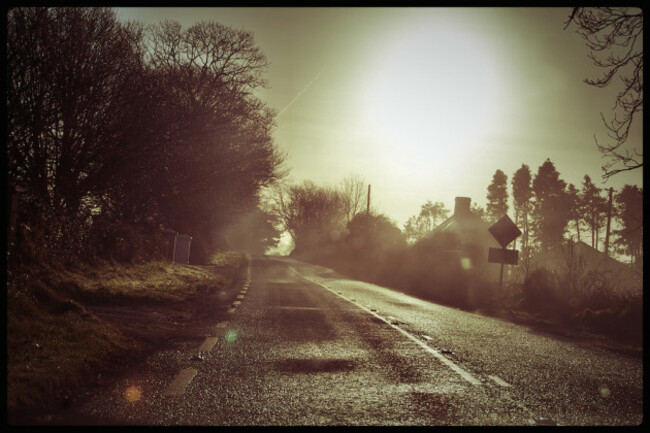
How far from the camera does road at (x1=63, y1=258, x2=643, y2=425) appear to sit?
4926 millimetres

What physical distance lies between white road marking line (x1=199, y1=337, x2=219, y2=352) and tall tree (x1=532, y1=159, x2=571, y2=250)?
288ft

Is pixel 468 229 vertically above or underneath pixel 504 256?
above

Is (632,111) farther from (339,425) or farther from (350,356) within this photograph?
(339,425)

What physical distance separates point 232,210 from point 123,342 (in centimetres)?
3315

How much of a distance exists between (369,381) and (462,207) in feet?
163

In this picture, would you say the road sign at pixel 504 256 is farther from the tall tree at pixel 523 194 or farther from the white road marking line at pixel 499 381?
the tall tree at pixel 523 194

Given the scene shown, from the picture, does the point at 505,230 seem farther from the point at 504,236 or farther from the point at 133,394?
the point at 133,394

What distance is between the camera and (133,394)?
17.6 feet

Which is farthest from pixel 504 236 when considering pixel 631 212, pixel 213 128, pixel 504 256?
pixel 631 212

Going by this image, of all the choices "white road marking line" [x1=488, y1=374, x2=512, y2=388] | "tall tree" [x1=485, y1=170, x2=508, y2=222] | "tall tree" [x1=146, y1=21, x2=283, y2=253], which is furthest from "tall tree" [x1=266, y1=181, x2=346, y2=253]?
"white road marking line" [x1=488, y1=374, x2=512, y2=388]

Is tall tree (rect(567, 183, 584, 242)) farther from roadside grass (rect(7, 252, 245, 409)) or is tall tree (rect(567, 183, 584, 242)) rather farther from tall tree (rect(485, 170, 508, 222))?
roadside grass (rect(7, 252, 245, 409))

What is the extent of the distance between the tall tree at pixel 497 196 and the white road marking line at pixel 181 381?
9372 centimetres

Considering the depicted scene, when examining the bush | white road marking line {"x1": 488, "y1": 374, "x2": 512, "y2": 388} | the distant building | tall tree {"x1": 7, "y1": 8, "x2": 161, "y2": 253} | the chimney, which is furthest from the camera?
the chimney

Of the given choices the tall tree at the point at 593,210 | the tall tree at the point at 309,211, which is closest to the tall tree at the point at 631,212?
the tall tree at the point at 593,210
